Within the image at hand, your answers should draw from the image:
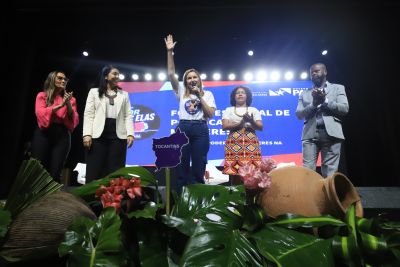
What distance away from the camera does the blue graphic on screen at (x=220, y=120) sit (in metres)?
3.66

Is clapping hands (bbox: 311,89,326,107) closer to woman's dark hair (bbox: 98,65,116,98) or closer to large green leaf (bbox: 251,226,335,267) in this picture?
woman's dark hair (bbox: 98,65,116,98)

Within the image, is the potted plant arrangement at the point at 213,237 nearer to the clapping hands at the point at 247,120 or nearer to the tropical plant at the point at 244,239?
the tropical plant at the point at 244,239

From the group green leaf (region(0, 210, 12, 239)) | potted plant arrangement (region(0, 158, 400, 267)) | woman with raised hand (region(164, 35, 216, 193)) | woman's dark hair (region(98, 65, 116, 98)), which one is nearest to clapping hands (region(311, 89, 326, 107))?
woman with raised hand (region(164, 35, 216, 193))

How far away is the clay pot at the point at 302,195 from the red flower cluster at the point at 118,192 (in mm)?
317

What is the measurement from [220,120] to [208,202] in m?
3.08

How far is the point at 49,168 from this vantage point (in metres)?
2.26

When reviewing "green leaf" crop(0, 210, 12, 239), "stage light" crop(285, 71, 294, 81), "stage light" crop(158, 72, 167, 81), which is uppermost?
"stage light" crop(158, 72, 167, 81)

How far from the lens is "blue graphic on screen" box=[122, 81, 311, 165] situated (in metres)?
3.66

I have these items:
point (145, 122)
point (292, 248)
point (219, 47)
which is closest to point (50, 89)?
point (145, 122)

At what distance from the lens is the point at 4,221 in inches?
25.0

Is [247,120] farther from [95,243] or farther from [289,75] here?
[95,243]

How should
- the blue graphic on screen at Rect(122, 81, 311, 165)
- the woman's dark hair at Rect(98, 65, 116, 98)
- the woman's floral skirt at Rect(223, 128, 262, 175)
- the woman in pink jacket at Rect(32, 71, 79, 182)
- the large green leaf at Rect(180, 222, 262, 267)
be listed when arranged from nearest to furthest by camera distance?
the large green leaf at Rect(180, 222, 262, 267) → the woman in pink jacket at Rect(32, 71, 79, 182) → the woman's dark hair at Rect(98, 65, 116, 98) → the woman's floral skirt at Rect(223, 128, 262, 175) → the blue graphic on screen at Rect(122, 81, 311, 165)

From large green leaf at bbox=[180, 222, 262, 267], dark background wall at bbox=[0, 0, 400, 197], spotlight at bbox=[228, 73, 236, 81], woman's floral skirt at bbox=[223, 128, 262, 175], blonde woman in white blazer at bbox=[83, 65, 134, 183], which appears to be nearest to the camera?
large green leaf at bbox=[180, 222, 262, 267]

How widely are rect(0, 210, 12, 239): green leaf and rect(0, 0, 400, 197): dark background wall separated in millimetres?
2843
